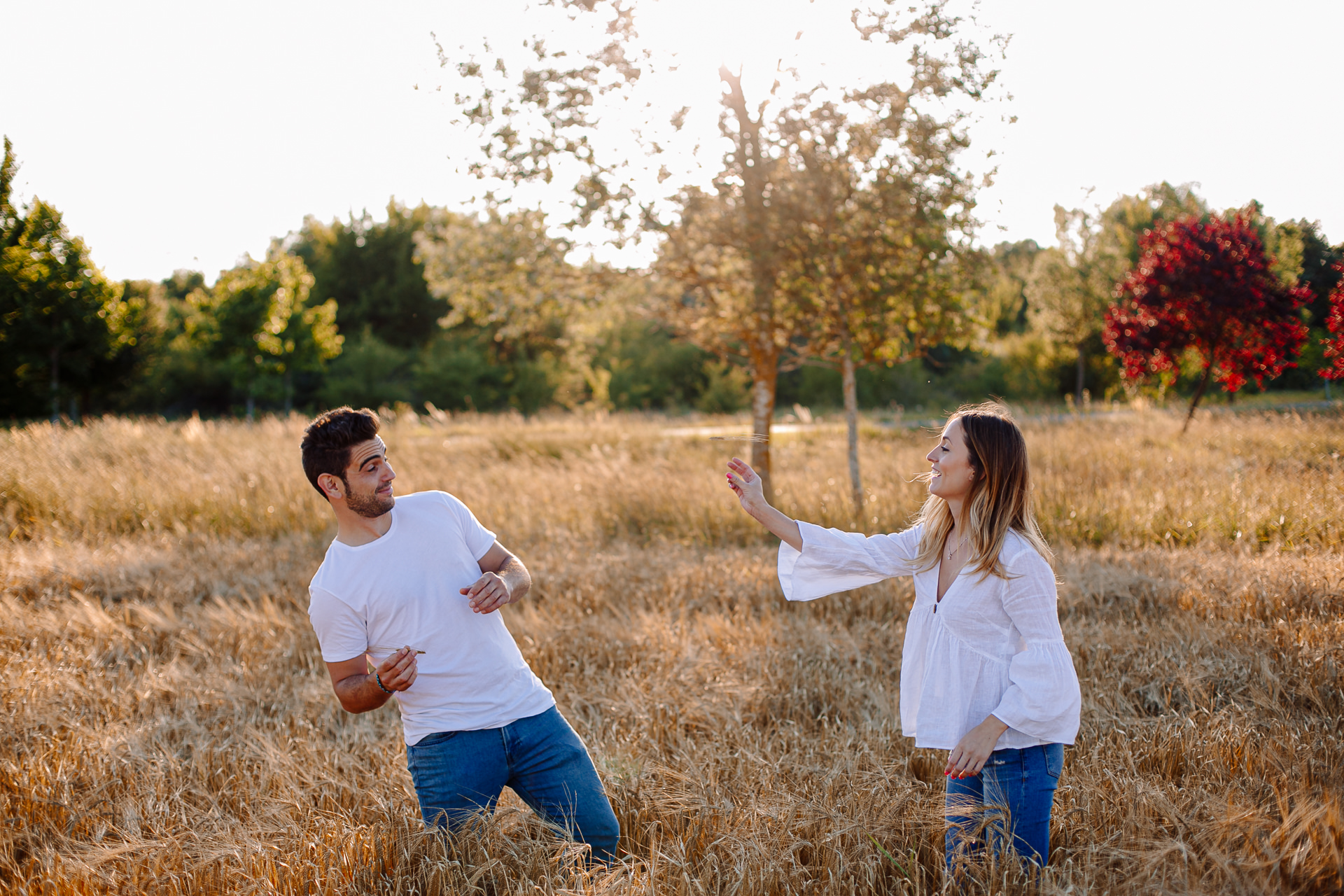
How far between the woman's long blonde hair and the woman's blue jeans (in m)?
0.59

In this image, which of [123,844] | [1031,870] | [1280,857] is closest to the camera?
[1280,857]

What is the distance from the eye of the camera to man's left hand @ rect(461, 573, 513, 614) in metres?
2.88

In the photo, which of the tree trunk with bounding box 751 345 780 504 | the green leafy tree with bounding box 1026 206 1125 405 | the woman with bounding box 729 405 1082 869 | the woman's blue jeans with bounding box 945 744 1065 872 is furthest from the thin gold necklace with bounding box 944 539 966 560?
the green leafy tree with bounding box 1026 206 1125 405

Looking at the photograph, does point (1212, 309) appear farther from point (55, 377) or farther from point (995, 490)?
point (55, 377)

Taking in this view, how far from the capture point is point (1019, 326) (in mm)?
42938

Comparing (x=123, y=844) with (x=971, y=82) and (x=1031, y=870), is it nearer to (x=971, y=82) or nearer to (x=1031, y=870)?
(x=1031, y=870)

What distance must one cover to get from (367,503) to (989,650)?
7.14ft

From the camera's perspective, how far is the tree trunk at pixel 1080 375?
27.7 meters

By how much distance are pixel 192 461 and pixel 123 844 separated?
10.8 meters

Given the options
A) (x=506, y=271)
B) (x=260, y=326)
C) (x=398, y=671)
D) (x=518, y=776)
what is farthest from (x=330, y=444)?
(x=260, y=326)

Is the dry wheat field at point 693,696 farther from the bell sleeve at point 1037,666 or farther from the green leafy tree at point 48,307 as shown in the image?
the green leafy tree at point 48,307

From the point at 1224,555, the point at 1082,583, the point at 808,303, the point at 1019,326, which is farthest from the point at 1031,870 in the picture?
the point at 1019,326

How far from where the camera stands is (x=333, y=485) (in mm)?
2850

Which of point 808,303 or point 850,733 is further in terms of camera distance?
point 808,303
